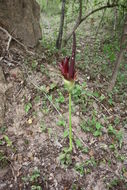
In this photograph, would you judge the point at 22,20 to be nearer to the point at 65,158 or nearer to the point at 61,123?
the point at 61,123

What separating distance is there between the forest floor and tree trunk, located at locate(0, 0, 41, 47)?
0.41 m

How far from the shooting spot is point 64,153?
2342 millimetres

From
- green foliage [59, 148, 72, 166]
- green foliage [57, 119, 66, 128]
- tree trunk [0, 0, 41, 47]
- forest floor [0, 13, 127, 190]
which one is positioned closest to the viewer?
forest floor [0, 13, 127, 190]

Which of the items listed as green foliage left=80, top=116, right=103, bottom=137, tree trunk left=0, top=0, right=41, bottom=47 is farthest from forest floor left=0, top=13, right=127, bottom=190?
tree trunk left=0, top=0, right=41, bottom=47

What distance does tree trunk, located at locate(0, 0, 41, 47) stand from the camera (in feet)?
11.2

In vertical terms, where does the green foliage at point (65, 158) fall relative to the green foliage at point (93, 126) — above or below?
below

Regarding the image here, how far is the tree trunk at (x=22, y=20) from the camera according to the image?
3.41 m

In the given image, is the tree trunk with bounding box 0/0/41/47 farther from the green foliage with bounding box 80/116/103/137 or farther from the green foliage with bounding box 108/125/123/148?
the green foliage with bounding box 108/125/123/148

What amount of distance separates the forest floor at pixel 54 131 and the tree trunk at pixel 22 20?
0.41 meters

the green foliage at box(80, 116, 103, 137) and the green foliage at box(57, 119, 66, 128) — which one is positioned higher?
the green foliage at box(57, 119, 66, 128)

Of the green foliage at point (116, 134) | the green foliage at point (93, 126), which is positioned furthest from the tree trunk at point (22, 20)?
the green foliage at point (116, 134)

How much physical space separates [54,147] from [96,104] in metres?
1.23

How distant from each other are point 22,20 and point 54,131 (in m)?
2.66

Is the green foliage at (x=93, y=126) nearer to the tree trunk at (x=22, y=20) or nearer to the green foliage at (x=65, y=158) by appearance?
the green foliage at (x=65, y=158)
